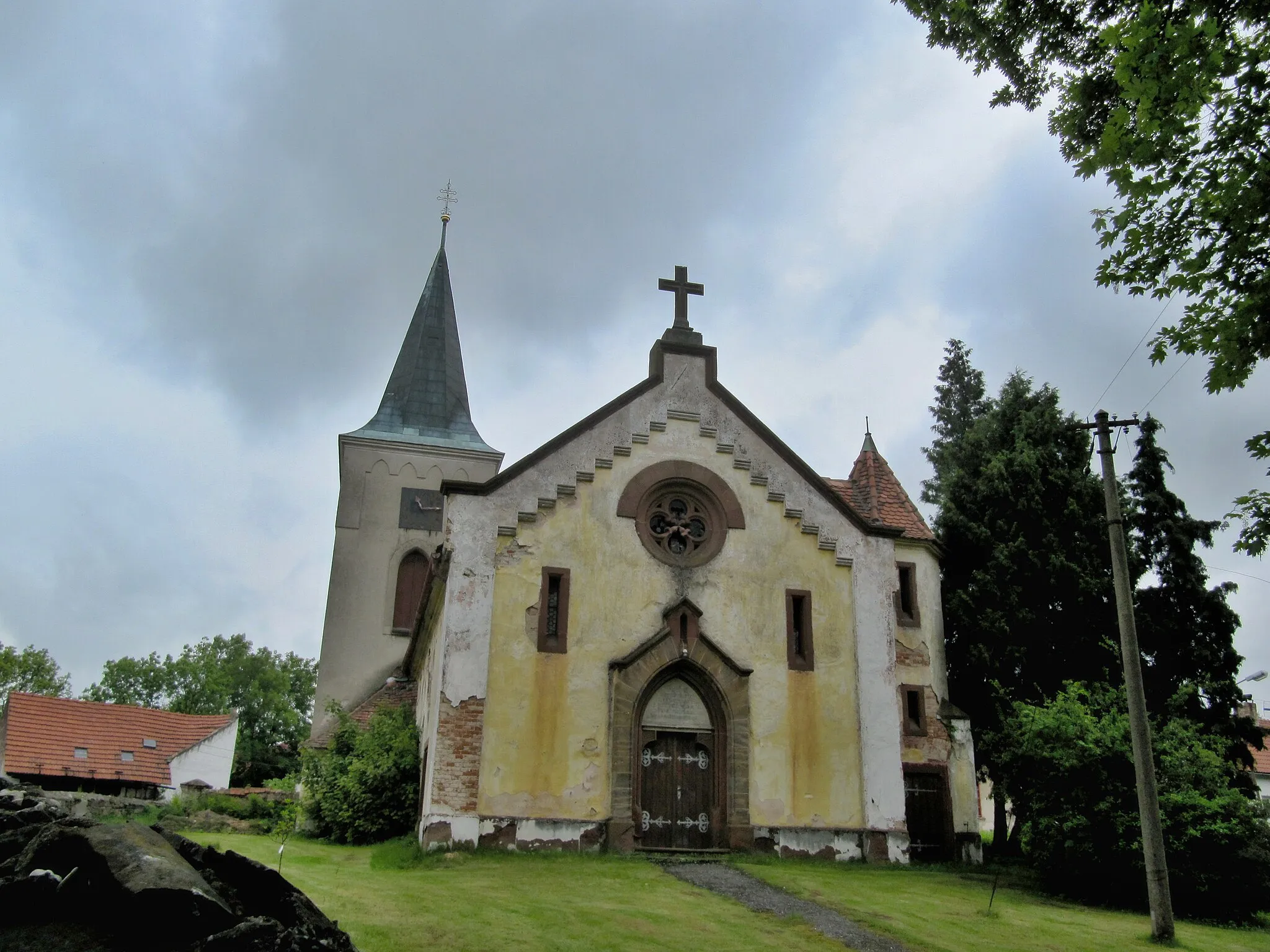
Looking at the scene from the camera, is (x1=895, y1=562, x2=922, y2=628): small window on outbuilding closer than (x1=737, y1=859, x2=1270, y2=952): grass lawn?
No

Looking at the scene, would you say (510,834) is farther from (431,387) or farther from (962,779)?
(431,387)

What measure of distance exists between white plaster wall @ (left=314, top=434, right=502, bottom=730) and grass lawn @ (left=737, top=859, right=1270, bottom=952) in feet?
65.3

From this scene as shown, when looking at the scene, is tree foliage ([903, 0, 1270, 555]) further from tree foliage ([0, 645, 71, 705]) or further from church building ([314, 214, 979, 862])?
tree foliage ([0, 645, 71, 705])

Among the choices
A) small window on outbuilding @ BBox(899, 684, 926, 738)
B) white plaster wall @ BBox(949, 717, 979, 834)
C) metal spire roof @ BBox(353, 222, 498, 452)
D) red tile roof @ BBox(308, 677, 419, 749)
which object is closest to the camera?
white plaster wall @ BBox(949, 717, 979, 834)

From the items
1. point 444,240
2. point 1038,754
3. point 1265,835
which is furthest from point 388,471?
point 1265,835

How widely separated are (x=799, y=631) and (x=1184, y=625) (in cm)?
992

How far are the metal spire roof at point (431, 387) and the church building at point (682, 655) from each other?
15.8m

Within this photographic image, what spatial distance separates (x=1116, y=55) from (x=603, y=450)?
13235mm

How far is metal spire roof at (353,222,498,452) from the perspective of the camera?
39.6m

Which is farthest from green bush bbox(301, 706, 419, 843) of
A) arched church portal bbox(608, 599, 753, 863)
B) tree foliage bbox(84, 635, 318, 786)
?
tree foliage bbox(84, 635, 318, 786)

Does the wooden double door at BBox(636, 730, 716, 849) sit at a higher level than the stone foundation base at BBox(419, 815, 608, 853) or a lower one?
higher

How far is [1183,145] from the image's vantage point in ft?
35.6

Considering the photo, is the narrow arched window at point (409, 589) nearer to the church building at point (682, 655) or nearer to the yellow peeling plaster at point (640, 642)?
the church building at point (682, 655)

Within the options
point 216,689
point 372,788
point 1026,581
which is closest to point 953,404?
point 1026,581
